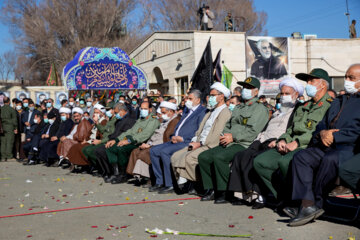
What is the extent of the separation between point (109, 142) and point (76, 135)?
2227mm

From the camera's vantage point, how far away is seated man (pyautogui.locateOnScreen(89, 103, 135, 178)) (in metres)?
9.78

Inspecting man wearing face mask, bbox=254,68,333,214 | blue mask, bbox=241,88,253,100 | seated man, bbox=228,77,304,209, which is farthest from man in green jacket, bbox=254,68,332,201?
blue mask, bbox=241,88,253,100

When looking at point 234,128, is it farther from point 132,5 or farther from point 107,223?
point 132,5

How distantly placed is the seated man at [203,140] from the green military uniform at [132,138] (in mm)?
1464

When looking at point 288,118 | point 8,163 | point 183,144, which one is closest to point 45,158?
point 8,163

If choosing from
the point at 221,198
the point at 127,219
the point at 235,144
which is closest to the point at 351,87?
the point at 235,144

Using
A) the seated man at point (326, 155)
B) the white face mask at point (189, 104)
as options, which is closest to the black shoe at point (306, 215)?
the seated man at point (326, 155)

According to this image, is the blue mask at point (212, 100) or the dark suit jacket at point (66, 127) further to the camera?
the dark suit jacket at point (66, 127)

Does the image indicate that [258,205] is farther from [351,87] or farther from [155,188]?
[155,188]

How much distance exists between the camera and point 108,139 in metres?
10.5

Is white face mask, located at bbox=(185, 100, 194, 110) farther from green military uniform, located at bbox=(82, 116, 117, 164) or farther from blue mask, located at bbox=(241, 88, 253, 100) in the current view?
green military uniform, located at bbox=(82, 116, 117, 164)

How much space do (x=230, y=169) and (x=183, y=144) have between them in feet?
5.42

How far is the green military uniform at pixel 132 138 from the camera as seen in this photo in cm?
905

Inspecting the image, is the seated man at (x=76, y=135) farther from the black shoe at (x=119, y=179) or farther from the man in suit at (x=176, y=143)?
the man in suit at (x=176, y=143)
